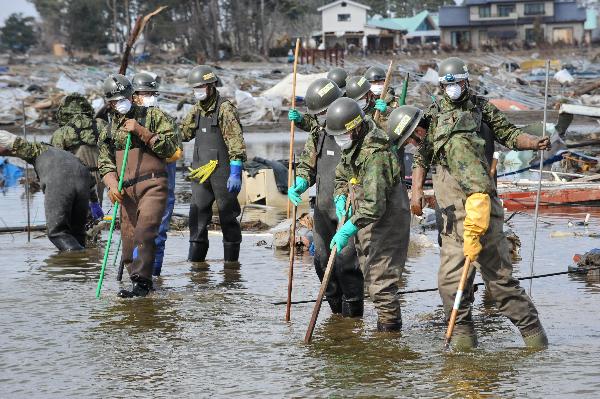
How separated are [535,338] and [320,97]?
2464mm

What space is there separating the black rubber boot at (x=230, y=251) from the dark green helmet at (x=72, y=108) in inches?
123

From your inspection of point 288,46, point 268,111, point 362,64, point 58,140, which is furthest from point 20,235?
point 288,46

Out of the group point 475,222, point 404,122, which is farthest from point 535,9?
point 475,222

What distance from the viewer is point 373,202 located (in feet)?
25.3

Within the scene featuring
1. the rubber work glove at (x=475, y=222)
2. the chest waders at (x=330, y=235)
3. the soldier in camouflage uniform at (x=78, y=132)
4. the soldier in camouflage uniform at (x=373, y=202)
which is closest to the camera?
the rubber work glove at (x=475, y=222)

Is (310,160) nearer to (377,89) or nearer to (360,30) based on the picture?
(377,89)

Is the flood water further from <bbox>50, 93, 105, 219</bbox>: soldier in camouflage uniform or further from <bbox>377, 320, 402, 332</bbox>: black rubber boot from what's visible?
<bbox>50, 93, 105, 219</bbox>: soldier in camouflage uniform

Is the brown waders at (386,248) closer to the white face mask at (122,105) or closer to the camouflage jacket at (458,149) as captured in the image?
the camouflage jacket at (458,149)

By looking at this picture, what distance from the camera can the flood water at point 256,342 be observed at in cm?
700

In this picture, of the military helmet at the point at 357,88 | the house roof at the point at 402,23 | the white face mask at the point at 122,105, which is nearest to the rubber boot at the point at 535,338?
the military helmet at the point at 357,88

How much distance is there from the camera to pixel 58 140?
1392 centimetres

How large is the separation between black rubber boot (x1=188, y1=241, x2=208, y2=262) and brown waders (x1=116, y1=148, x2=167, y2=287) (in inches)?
68.9

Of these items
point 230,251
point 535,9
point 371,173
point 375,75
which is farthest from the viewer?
point 535,9

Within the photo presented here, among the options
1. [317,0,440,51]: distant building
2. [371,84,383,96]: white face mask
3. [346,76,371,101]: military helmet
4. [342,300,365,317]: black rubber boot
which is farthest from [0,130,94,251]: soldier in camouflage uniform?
[317,0,440,51]: distant building
